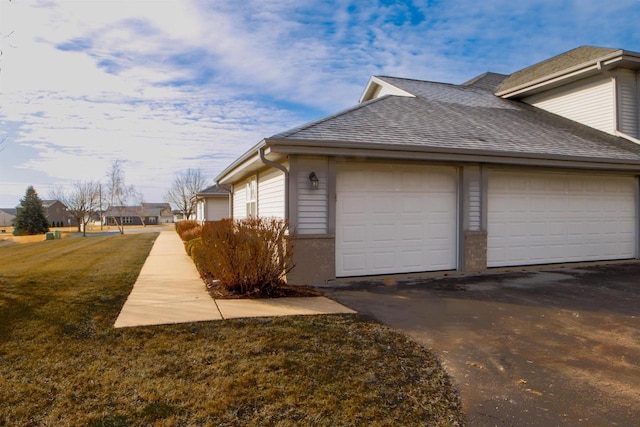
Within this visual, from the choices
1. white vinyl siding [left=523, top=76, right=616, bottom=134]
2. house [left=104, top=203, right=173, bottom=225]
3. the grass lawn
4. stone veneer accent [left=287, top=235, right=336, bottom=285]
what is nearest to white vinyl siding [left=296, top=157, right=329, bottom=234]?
stone veneer accent [left=287, top=235, right=336, bottom=285]

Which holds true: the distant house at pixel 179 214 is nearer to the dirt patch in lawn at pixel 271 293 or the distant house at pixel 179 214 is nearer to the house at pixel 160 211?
the house at pixel 160 211

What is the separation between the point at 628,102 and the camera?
11.9 m

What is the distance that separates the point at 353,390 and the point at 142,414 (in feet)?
5.21

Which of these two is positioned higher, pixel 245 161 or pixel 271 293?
pixel 245 161

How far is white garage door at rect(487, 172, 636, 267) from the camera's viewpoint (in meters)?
9.50

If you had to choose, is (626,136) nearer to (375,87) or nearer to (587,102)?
(587,102)

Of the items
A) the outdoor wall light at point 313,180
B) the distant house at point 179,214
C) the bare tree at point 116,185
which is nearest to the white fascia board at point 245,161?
the outdoor wall light at point 313,180

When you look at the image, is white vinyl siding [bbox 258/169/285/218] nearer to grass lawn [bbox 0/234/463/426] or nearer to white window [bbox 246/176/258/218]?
white window [bbox 246/176/258/218]

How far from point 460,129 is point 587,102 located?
5978 millimetres

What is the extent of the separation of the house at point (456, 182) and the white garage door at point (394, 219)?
2 centimetres

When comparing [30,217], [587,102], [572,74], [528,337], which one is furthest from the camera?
[30,217]

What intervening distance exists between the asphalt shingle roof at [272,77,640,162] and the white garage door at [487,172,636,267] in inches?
30.4

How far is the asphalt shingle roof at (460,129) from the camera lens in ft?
26.7

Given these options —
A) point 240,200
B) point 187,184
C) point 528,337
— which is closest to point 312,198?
point 528,337
